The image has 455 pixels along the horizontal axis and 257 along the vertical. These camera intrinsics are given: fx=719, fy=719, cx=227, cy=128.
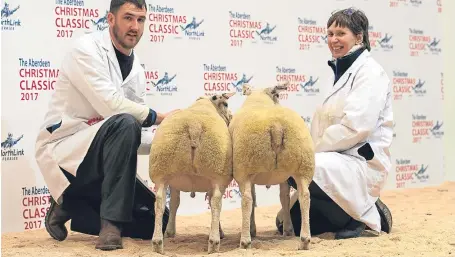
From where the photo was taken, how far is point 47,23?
5320mm

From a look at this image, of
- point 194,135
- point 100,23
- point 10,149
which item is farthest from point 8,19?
point 194,135

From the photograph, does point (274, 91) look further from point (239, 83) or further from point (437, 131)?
point (437, 131)

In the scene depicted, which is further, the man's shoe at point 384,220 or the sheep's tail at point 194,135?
the man's shoe at point 384,220

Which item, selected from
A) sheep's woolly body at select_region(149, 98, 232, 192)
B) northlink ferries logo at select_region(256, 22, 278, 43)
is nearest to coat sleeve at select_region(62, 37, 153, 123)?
sheep's woolly body at select_region(149, 98, 232, 192)

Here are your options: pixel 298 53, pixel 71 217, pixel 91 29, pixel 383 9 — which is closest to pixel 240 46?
pixel 298 53

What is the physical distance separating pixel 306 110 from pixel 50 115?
3096 millimetres

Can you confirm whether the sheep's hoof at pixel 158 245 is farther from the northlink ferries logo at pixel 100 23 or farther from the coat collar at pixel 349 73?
the northlink ferries logo at pixel 100 23

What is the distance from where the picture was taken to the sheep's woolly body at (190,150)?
12.3 ft

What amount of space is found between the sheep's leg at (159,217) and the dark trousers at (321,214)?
88 centimetres

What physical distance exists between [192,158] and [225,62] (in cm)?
274

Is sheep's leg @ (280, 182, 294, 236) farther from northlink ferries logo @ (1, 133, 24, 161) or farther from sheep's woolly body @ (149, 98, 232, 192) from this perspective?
northlink ferries logo @ (1, 133, 24, 161)

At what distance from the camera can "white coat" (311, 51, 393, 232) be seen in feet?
14.2

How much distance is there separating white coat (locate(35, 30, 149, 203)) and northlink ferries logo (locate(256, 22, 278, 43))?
92.6 inches

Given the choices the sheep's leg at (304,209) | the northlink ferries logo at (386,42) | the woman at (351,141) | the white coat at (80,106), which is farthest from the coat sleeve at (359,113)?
the northlink ferries logo at (386,42)
